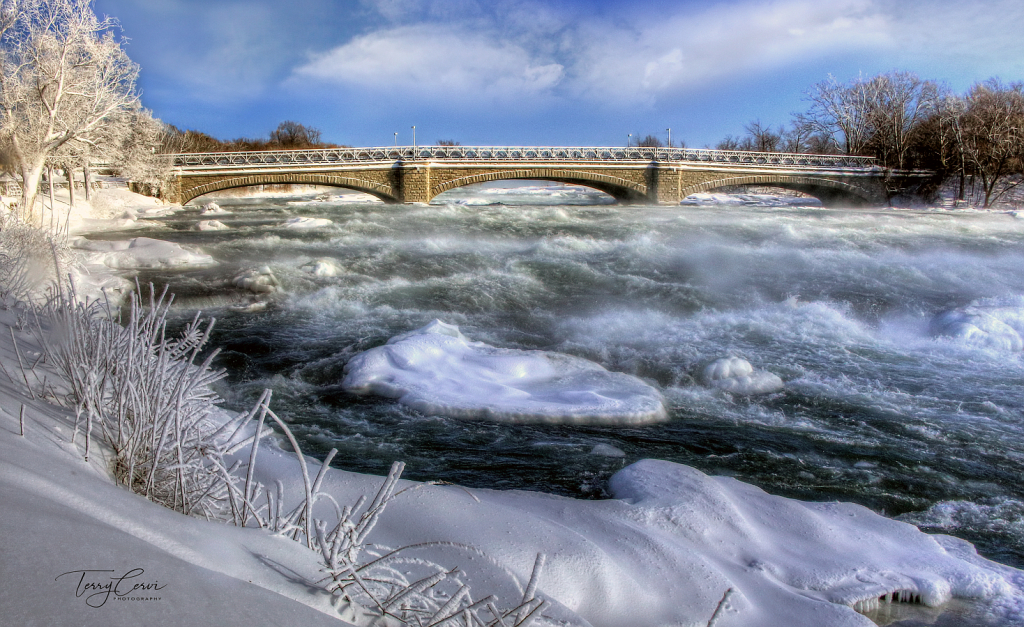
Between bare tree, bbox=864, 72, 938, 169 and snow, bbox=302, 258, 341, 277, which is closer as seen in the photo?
snow, bbox=302, 258, 341, 277

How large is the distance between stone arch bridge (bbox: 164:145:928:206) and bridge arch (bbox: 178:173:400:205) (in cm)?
5

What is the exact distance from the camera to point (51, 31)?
2055cm

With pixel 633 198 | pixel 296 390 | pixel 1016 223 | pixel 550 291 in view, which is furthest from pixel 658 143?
pixel 296 390

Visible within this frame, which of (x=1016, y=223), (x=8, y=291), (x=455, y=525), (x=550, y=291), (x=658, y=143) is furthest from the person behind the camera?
(x=658, y=143)

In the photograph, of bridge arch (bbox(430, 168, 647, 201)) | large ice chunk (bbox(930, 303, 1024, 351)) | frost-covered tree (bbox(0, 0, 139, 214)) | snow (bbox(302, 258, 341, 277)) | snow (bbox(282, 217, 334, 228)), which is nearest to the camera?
large ice chunk (bbox(930, 303, 1024, 351))

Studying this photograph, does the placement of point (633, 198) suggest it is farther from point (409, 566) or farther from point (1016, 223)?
point (409, 566)

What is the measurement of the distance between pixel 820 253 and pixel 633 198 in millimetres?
20072

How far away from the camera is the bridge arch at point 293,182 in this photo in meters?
33.5

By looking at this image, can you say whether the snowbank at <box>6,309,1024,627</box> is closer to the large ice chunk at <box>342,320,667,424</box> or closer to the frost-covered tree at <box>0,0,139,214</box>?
the large ice chunk at <box>342,320,667,424</box>

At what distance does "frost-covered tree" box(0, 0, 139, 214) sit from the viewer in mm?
19750

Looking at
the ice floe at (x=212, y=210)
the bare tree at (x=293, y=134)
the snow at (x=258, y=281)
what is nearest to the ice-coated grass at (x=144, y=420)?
the snow at (x=258, y=281)

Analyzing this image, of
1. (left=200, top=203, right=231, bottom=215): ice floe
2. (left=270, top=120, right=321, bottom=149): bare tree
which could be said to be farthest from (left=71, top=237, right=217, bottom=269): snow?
(left=270, top=120, right=321, bottom=149): bare tree

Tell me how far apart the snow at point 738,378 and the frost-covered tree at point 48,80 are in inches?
742
